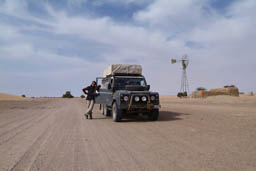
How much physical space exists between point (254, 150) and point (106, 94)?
8.62 meters

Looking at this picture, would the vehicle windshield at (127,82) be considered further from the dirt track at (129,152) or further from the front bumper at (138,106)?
the dirt track at (129,152)

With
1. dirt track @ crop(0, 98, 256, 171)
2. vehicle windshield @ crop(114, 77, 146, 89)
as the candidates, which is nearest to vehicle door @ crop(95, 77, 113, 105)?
vehicle windshield @ crop(114, 77, 146, 89)

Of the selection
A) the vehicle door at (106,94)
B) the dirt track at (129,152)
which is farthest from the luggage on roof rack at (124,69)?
the dirt track at (129,152)

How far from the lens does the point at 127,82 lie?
12.0 m

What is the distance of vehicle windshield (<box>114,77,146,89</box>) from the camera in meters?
11.9

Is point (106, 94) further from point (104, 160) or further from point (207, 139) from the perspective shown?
point (104, 160)

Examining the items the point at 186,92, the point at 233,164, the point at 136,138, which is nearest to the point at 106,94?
the point at 136,138

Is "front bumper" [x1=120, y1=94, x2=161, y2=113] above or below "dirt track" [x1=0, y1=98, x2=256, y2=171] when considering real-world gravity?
above

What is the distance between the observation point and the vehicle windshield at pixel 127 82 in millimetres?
11883

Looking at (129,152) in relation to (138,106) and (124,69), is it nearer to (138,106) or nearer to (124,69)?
(138,106)

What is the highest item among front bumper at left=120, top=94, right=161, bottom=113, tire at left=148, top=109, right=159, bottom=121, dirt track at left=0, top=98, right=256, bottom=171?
front bumper at left=120, top=94, right=161, bottom=113

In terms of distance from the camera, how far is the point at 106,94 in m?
12.6

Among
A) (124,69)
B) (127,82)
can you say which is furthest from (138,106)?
(124,69)

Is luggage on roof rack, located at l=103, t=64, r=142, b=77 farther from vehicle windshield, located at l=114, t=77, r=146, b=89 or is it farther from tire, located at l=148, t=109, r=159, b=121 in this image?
tire, located at l=148, t=109, r=159, b=121
